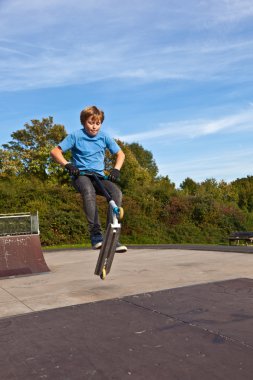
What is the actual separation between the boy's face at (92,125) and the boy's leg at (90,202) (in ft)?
1.75

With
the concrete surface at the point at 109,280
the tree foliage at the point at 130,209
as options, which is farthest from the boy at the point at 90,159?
the tree foliage at the point at 130,209

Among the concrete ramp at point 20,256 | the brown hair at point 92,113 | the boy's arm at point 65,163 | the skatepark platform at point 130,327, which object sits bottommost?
the skatepark platform at point 130,327

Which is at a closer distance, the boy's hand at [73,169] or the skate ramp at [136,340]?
the skate ramp at [136,340]

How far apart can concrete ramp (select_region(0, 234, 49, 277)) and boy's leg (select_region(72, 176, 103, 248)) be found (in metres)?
4.74

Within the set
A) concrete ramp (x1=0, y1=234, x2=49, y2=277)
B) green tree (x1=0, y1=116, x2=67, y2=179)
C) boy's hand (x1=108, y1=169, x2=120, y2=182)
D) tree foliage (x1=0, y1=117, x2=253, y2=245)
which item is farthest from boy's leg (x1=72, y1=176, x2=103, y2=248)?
green tree (x1=0, y1=116, x2=67, y2=179)

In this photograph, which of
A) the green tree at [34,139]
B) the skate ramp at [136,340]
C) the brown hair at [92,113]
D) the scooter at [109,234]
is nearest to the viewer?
the skate ramp at [136,340]

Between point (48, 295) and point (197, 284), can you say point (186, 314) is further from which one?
point (48, 295)

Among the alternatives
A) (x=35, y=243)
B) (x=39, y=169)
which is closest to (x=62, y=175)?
(x=39, y=169)

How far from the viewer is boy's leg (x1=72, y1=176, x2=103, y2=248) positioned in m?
4.29

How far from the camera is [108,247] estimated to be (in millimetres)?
4277

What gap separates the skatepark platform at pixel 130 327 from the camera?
310 cm

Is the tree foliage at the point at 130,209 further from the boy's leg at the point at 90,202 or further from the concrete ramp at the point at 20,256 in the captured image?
the boy's leg at the point at 90,202

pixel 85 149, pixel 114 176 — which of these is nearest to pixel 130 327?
pixel 114 176

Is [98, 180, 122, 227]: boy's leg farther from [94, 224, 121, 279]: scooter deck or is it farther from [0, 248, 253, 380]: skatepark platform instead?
[0, 248, 253, 380]: skatepark platform
